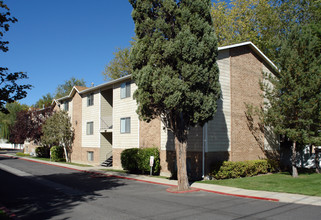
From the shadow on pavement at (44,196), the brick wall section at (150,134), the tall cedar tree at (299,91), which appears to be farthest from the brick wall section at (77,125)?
the tall cedar tree at (299,91)

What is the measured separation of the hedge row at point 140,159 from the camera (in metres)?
21.9

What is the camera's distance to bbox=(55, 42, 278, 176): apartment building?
64.2 feet

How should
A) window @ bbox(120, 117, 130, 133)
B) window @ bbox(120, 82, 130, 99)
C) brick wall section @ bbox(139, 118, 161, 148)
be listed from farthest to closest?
1. window @ bbox(120, 82, 130, 99)
2. window @ bbox(120, 117, 130, 133)
3. brick wall section @ bbox(139, 118, 161, 148)

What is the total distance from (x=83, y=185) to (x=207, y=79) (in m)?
9.49

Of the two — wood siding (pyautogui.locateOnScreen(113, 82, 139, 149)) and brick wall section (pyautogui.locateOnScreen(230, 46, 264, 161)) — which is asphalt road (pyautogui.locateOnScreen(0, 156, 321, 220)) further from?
wood siding (pyautogui.locateOnScreen(113, 82, 139, 149))

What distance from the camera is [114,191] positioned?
50.5 ft

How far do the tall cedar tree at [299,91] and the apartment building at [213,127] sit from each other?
100 inches

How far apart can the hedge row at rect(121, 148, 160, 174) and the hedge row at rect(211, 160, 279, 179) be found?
4.92m

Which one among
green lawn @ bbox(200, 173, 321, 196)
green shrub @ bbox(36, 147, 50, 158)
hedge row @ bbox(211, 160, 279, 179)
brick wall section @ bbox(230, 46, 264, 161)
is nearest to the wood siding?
brick wall section @ bbox(230, 46, 264, 161)

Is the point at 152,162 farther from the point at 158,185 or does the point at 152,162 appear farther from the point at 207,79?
the point at 207,79

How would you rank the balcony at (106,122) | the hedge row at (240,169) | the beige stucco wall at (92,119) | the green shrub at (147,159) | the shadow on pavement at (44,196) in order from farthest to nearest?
the beige stucco wall at (92,119) → the balcony at (106,122) → the green shrub at (147,159) → the hedge row at (240,169) → the shadow on pavement at (44,196)

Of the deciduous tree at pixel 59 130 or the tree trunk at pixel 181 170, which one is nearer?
the tree trunk at pixel 181 170

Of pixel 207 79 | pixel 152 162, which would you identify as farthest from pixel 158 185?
pixel 207 79

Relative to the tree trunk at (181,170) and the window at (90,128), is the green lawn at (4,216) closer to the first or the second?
the tree trunk at (181,170)
